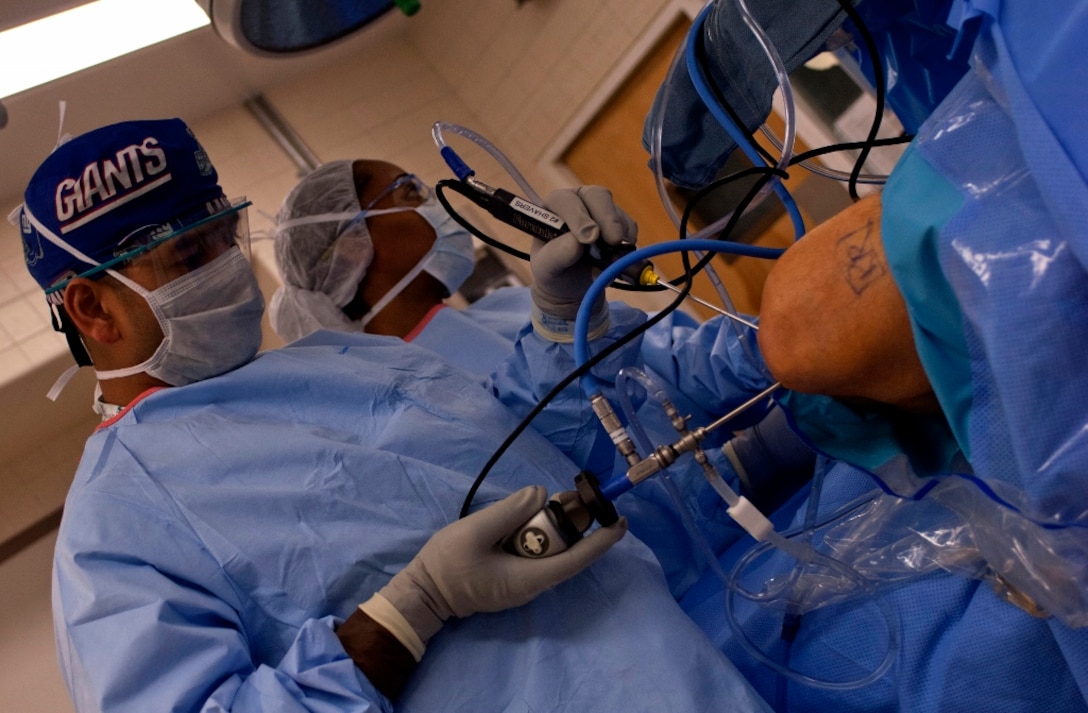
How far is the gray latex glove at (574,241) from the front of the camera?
944 millimetres

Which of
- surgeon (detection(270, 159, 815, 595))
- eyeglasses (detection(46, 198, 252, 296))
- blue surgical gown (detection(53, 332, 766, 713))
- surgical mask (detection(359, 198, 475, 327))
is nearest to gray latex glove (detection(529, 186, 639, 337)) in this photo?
surgeon (detection(270, 159, 815, 595))

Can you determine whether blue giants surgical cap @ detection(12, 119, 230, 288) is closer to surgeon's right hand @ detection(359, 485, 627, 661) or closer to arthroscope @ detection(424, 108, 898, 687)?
arthroscope @ detection(424, 108, 898, 687)

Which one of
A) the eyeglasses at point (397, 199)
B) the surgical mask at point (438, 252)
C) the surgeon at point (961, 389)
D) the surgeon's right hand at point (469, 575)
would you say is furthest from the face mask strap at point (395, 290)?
the surgeon at point (961, 389)

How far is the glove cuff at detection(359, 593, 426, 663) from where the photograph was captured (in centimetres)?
86

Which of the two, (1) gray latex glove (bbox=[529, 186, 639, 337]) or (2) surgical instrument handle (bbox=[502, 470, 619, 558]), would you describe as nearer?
(2) surgical instrument handle (bbox=[502, 470, 619, 558])

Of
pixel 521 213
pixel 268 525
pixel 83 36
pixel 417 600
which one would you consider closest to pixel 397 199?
pixel 83 36

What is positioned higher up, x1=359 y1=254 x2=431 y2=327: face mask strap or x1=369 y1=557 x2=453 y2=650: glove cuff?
x1=359 y1=254 x2=431 y2=327: face mask strap

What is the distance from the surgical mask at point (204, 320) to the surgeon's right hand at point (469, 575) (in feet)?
1.70

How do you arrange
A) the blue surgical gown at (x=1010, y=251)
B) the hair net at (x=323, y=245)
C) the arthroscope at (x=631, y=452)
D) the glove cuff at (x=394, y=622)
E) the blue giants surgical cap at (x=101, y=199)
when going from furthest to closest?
the hair net at (x=323, y=245) → the blue giants surgical cap at (x=101, y=199) → the glove cuff at (x=394, y=622) → the arthroscope at (x=631, y=452) → the blue surgical gown at (x=1010, y=251)

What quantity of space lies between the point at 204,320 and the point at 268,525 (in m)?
0.38

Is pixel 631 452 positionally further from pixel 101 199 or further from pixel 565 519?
pixel 101 199

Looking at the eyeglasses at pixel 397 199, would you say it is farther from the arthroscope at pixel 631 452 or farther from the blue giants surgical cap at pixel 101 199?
the arthroscope at pixel 631 452

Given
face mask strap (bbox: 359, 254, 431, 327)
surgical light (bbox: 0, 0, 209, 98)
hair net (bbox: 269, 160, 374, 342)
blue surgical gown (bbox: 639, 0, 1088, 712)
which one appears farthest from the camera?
face mask strap (bbox: 359, 254, 431, 327)

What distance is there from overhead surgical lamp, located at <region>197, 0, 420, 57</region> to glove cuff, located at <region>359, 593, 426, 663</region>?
92cm
